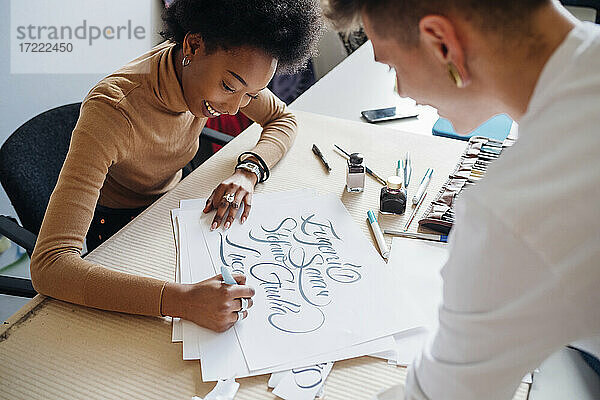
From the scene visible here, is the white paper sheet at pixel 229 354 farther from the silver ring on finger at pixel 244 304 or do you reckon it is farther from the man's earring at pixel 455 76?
the man's earring at pixel 455 76

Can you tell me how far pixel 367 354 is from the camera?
0.88m

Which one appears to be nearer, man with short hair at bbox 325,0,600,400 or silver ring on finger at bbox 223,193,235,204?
man with short hair at bbox 325,0,600,400

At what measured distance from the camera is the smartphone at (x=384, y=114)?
1619 mm

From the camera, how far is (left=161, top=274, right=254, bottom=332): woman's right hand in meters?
0.91

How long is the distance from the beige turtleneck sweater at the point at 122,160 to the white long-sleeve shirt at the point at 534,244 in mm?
522

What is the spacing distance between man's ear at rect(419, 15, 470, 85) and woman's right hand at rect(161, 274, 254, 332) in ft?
1.56

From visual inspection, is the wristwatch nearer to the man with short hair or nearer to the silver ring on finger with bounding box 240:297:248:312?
the silver ring on finger with bounding box 240:297:248:312

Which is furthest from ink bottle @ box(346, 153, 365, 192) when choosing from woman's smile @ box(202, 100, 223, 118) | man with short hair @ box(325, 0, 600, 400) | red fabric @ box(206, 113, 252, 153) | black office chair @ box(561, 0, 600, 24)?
black office chair @ box(561, 0, 600, 24)

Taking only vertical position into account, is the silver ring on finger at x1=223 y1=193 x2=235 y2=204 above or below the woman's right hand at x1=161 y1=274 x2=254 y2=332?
above

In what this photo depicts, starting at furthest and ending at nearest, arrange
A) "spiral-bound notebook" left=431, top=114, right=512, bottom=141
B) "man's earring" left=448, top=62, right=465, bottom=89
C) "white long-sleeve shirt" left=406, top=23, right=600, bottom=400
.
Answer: "spiral-bound notebook" left=431, top=114, right=512, bottom=141 → "man's earring" left=448, top=62, right=465, bottom=89 → "white long-sleeve shirt" left=406, top=23, right=600, bottom=400

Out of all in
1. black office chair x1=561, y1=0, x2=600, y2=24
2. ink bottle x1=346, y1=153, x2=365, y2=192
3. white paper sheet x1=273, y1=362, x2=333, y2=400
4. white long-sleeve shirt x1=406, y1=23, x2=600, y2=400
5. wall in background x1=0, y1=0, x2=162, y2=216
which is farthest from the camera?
black office chair x1=561, y1=0, x2=600, y2=24

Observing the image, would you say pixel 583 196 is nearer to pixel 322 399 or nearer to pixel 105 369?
pixel 322 399

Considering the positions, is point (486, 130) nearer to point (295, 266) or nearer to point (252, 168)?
point (252, 168)

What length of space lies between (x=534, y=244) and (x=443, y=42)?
0.75 feet
